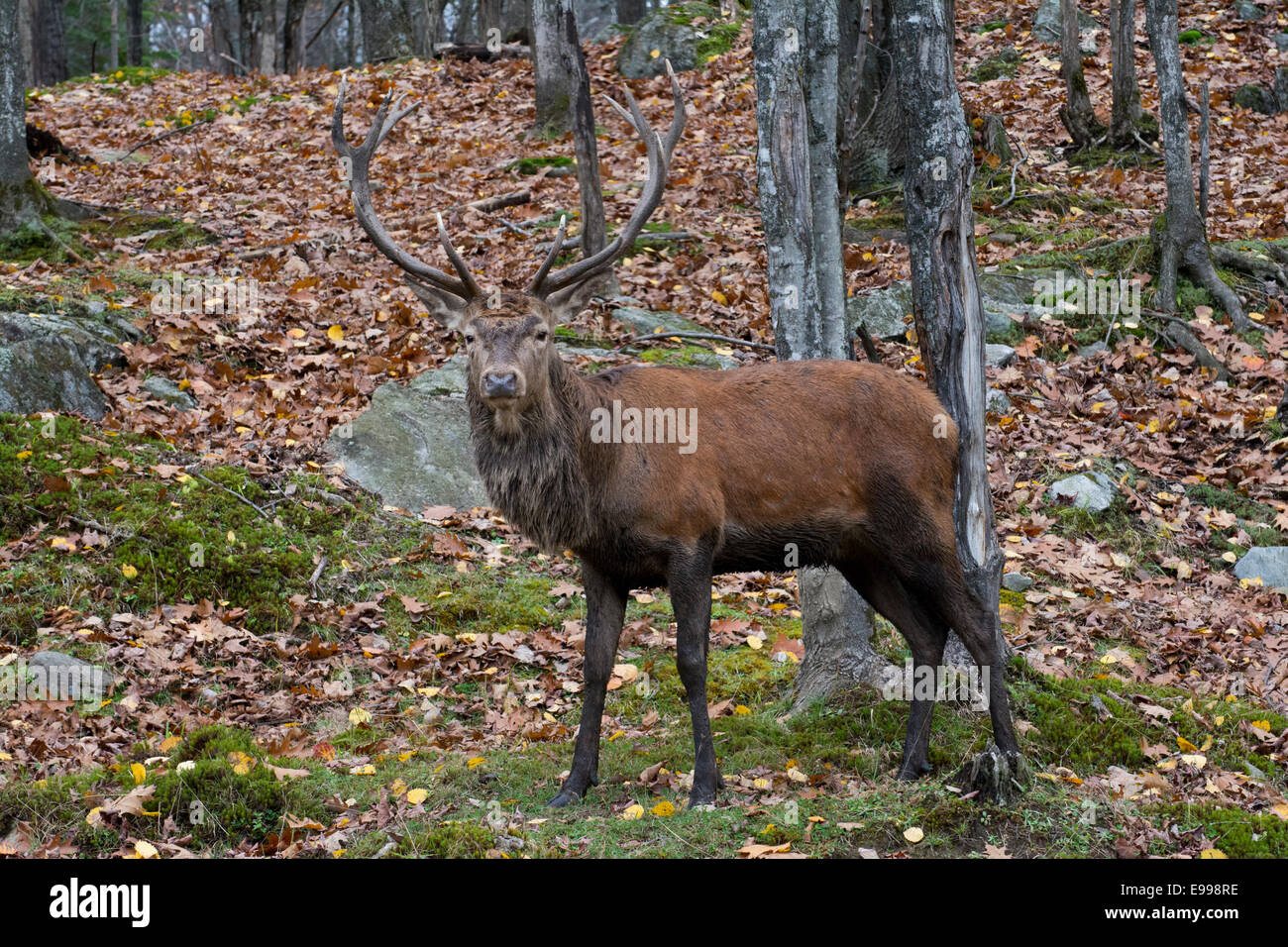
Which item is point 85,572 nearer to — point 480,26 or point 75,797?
point 75,797

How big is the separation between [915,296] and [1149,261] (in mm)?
6944

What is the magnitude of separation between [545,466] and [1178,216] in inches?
335

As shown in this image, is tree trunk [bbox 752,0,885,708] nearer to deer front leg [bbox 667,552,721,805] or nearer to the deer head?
the deer head

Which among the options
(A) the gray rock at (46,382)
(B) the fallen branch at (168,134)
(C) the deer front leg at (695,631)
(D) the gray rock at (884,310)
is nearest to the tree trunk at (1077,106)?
(D) the gray rock at (884,310)

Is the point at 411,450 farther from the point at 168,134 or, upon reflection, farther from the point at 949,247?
the point at 168,134

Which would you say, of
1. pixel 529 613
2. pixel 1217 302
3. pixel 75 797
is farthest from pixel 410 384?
pixel 1217 302

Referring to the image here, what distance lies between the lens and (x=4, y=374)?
889 cm

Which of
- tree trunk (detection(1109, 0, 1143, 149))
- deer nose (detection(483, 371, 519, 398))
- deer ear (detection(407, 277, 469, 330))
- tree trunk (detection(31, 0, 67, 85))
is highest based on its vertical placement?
tree trunk (detection(31, 0, 67, 85))

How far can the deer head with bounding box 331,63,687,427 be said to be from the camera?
234 inches

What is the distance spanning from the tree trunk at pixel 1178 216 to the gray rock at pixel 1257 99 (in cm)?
579

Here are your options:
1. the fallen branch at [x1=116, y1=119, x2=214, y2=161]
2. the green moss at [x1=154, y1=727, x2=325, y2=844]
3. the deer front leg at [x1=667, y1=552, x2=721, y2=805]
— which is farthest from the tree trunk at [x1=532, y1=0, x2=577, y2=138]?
the green moss at [x1=154, y1=727, x2=325, y2=844]

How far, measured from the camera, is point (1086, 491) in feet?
30.9

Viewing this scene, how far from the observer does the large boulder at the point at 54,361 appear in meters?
8.92

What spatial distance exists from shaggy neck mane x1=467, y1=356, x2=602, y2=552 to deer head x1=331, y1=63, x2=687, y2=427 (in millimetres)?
97
